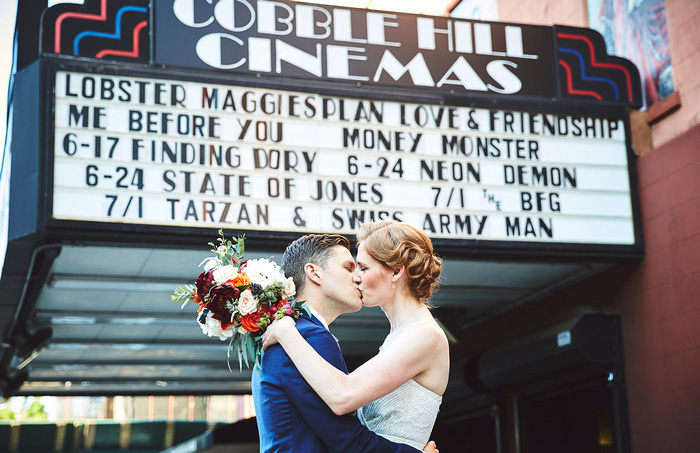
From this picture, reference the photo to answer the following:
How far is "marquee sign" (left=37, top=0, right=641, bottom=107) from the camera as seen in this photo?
7773mm

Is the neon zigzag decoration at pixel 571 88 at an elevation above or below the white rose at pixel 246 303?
above

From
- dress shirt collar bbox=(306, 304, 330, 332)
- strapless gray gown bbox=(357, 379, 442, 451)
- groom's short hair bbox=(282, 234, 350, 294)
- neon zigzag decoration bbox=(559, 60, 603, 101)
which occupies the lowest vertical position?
strapless gray gown bbox=(357, 379, 442, 451)

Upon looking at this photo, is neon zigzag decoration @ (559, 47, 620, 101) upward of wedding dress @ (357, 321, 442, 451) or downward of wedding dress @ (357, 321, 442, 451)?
upward

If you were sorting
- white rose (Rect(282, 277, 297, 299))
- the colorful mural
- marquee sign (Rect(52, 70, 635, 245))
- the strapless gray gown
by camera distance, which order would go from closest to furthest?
white rose (Rect(282, 277, 297, 299)) < the strapless gray gown < marquee sign (Rect(52, 70, 635, 245)) < the colorful mural

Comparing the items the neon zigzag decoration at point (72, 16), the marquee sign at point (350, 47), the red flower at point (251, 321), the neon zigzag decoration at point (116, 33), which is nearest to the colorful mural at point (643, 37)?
the marquee sign at point (350, 47)

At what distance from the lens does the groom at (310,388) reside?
3535 millimetres

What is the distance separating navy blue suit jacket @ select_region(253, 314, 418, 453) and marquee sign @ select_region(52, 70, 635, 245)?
13.3 ft

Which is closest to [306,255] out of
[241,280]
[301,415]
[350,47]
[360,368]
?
[241,280]

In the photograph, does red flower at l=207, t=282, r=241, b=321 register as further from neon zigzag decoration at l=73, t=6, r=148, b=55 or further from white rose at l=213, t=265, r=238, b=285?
neon zigzag decoration at l=73, t=6, r=148, b=55

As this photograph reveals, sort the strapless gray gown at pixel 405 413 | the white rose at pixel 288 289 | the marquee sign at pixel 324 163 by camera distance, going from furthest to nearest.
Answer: the marquee sign at pixel 324 163 < the strapless gray gown at pixel 405 413 < the white rose at pixel 288 289

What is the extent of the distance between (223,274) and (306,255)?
39cm

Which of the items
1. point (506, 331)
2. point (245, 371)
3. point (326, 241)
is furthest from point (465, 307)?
point (326, 241)

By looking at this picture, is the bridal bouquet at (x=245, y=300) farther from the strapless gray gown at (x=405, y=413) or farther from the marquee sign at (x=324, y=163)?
the marquee sign at (x=324, y=163)

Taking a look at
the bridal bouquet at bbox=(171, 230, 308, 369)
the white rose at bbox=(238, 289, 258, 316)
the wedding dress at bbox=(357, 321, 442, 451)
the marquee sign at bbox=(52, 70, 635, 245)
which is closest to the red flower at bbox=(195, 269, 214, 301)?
the bridal bouquet at bbox=(171, 230, 308, 369)
